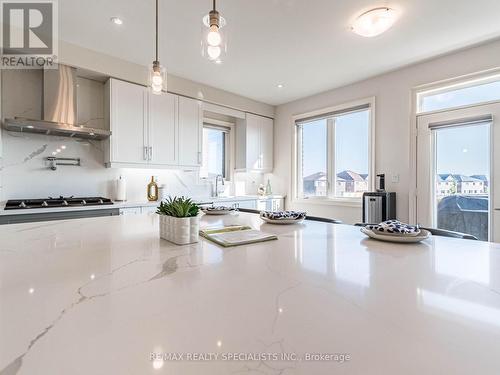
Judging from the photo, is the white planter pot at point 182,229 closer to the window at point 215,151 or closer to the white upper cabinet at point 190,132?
the white upper cabinet at point 190,132

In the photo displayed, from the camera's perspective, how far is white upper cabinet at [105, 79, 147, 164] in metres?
2.84

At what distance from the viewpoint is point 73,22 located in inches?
87.7

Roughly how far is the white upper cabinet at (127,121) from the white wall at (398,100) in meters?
2.61

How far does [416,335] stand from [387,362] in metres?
0.10

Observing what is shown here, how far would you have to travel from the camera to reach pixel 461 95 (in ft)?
9.21

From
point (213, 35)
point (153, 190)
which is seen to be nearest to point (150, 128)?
point (153, 190)

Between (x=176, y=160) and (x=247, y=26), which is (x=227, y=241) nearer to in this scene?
(x=247, y=26)

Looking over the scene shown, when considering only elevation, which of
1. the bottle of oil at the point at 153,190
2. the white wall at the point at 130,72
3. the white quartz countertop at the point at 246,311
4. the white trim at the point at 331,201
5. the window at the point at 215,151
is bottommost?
the white quartz countertop at the point at 246,311

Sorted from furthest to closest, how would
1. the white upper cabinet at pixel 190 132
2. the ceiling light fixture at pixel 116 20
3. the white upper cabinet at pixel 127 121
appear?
the white upper cabinet at pixel 190 132, the white upper cabinet at pixel 127 121, the ceiling light fixture at pixel 116 20

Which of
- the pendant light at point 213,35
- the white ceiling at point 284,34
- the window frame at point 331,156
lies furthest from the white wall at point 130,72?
the pendant light at point 213,35

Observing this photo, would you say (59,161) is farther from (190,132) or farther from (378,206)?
(378,206)

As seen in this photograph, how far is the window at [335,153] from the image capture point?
363cm

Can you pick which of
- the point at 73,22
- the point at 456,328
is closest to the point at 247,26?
the point at 73,22

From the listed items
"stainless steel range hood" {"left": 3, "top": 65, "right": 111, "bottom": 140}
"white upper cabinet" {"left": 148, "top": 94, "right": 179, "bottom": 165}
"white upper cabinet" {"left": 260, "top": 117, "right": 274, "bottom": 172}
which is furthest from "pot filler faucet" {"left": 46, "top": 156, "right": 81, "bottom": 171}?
"white upper cabinet" {"left": 260, "top": 117, "right": 274, "bottom": 172}
